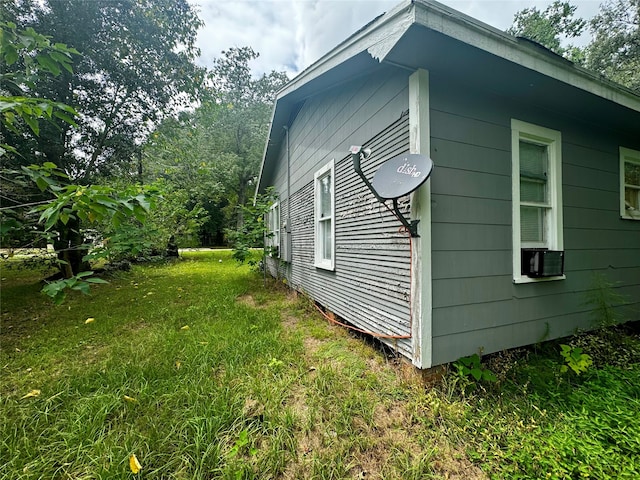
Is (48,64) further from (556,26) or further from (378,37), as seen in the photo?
(556,26)

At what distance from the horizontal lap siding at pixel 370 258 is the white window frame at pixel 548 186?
1.26 meters

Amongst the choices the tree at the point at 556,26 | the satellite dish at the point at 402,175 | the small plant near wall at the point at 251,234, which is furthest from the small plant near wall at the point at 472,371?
the tree at the point at 556,26

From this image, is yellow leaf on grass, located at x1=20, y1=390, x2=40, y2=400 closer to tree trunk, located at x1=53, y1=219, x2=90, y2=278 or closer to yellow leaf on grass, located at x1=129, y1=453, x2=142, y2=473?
yellow leaf on grass, located at x1=129, y1=453, x2=142, y2=473

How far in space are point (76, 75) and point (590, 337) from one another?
10.1m

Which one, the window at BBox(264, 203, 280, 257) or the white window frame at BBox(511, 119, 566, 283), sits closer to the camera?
the white window frame at BBox(511, 119, 566, 283)

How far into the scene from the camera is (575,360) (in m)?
2.68

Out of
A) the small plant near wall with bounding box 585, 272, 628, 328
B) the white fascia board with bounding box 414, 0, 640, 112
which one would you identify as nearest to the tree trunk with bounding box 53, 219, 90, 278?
the white fascia board with bounding box 414, 0, 640, 112

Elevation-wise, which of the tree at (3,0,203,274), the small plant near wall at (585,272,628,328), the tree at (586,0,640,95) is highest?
the tree at (586,0,640,95)

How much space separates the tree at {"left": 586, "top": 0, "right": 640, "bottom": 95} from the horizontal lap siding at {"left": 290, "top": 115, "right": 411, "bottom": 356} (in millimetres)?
12280

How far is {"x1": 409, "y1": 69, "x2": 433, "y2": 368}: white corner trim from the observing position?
2.24 meters

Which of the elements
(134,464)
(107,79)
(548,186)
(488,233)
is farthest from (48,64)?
(107,79)

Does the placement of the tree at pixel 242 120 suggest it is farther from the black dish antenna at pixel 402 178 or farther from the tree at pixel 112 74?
the black dish antenna at pixel 402 178

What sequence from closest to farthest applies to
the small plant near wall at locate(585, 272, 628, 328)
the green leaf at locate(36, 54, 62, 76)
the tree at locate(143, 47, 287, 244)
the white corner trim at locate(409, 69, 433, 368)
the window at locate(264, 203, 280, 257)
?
the green leaf at locate(36, 54, 62, 76), the white corner trim at locate(409, 69, 433, 368), the small plant near wall at locate(585, 272, 628, 328), the window at locate(264, 203, 280, 257), the tree at locate(143, 47, 287, 244)

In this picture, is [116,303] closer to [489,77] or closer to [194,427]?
[194,427]
